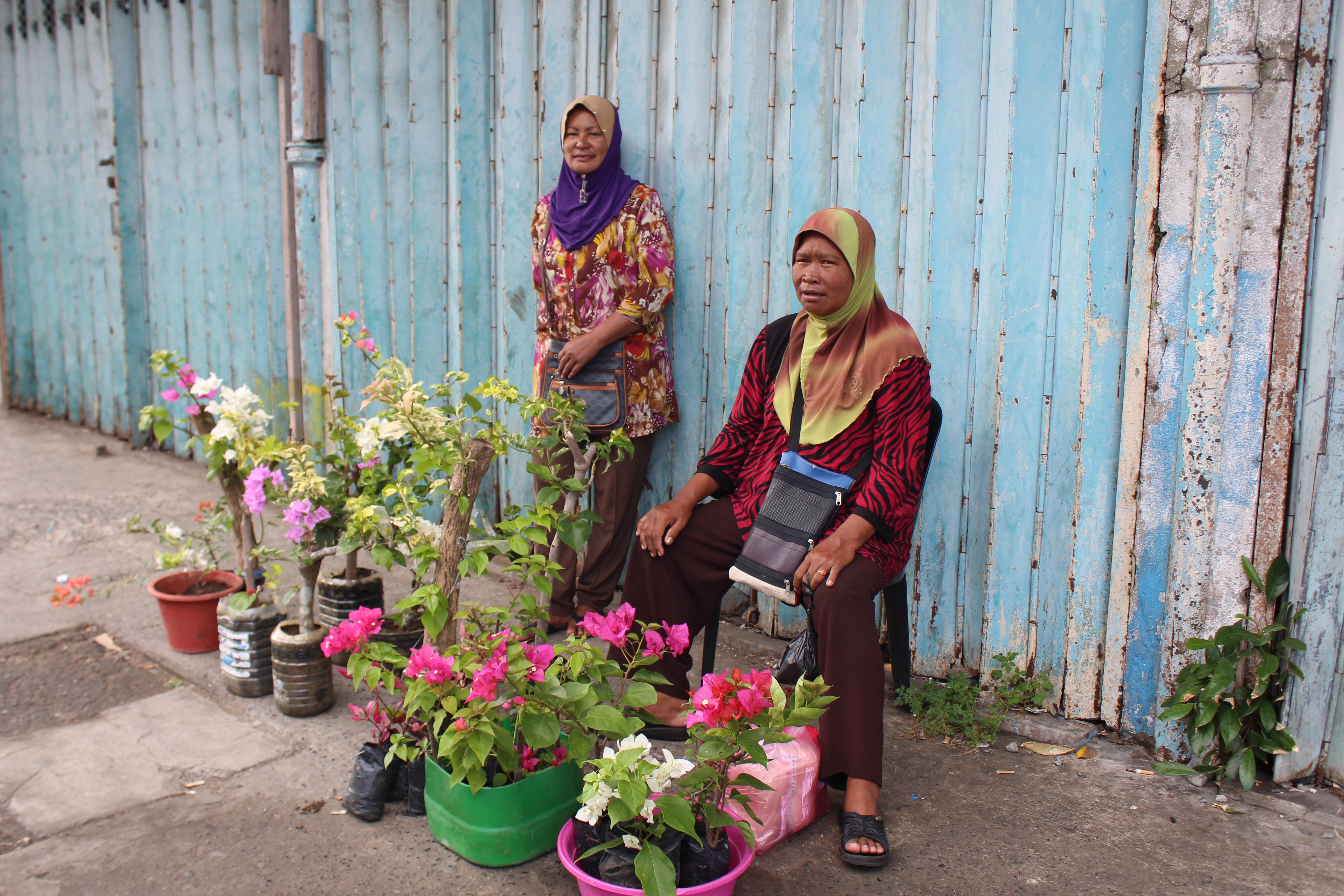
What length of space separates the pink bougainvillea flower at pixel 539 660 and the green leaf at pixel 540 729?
0.08 m

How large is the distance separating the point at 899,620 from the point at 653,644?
96 cm

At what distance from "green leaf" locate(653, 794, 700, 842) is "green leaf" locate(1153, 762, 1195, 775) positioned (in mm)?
1530

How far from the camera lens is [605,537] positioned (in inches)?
156

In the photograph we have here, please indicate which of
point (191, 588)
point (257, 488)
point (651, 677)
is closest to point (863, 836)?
point (651, 677)

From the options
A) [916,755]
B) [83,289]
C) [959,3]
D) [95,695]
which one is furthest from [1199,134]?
[83,289]

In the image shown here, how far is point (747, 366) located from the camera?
10.5 ft

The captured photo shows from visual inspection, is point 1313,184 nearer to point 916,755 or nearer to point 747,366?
point 747,366

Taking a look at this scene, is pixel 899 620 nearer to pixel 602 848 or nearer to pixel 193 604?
pixel 602 848

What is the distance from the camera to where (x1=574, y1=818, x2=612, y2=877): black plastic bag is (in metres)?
2.21

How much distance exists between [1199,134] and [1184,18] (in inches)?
12.2

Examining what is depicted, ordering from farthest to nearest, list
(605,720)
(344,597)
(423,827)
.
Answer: (344,597) < (423,827) < (605,720)

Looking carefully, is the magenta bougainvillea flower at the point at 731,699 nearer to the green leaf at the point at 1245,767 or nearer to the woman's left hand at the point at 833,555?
the woman's left hand at the point at 833,555

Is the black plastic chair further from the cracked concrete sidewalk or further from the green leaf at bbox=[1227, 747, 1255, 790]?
the green leaf at bbox=[1227, 747, 1255, 790]

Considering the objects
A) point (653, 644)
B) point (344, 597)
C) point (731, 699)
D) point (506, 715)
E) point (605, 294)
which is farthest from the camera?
point (605, 294)
